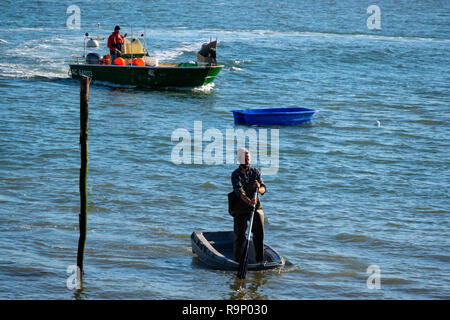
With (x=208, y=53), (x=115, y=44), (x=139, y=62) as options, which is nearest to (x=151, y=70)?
(x=139, y=62)

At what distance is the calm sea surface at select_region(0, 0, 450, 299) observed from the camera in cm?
1245

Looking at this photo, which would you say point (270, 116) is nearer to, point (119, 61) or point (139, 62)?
point (139, 62)

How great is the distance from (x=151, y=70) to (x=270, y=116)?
23.0 feet

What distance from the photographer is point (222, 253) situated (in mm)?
13195

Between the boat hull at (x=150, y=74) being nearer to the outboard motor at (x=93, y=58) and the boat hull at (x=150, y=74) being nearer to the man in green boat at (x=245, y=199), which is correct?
the outboard motor at (x=93, y=58)

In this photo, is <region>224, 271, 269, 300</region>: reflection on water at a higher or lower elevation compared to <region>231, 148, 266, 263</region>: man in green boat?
lower

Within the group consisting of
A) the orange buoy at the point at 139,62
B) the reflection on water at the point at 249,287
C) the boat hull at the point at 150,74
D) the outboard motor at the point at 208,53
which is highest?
the outboard motor at the point at 208,53

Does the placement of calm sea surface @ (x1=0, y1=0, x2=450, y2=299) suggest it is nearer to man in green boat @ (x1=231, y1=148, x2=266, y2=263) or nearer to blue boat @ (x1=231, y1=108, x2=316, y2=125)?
blue boat @ (x1=231, y1=108, x2=316, y2=125)

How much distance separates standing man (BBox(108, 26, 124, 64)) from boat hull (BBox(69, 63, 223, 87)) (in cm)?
67

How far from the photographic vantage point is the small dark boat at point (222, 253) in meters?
12.2

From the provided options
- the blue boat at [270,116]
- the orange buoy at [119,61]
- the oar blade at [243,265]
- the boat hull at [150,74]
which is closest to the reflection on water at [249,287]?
the oar blade at [243,265]

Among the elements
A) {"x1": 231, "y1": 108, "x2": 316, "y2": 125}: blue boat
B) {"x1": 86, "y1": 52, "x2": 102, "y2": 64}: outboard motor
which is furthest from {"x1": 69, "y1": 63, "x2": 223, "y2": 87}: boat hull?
{"x1": 231, "y1": 108, "x2": 316, "y2": 125}: blue boat

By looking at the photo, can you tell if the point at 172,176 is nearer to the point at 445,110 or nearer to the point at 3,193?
the point at 3,193

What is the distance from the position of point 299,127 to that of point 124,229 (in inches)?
498
